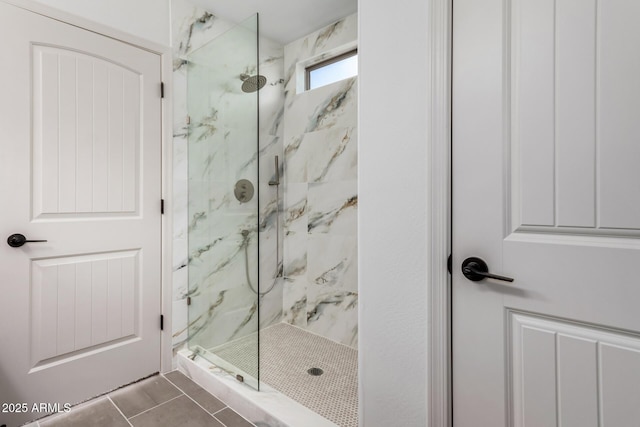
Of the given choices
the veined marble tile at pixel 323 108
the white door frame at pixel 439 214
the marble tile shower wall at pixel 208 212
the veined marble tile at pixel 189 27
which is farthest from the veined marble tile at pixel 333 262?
the veined marble tile at pixel 189 27

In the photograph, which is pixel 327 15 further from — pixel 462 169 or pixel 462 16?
pixel 462 169

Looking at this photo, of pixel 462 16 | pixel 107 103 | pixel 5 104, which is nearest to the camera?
pixel 462 16

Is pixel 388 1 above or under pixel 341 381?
above

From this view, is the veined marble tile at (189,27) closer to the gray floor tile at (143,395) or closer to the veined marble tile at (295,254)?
the veined marble tile at (295,254)

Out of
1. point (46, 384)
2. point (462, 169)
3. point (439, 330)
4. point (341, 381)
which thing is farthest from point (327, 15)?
point (46, 384)

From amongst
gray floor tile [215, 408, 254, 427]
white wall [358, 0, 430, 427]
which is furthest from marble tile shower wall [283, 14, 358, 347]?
white wall [358, 0, 430, 427]

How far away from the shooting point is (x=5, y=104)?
156 centimetres

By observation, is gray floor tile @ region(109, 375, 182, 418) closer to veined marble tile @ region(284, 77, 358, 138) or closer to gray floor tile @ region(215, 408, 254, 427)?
Result: gray floor tile @ region(215, 408, 254, 427)

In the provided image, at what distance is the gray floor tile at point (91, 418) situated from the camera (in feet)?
5.32

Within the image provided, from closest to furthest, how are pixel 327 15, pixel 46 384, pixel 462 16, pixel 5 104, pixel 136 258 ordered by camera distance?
pixel 462 16
pixel 5 104
pixel 46 384
pixel 136 258
pixel 327 15

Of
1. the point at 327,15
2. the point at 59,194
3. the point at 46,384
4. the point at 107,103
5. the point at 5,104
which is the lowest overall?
the point at 46,384

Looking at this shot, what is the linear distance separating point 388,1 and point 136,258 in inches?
78.9

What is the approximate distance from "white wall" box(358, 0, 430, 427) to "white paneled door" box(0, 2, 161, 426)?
1559mm

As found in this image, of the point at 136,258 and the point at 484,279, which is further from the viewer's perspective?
the point at 136,258
